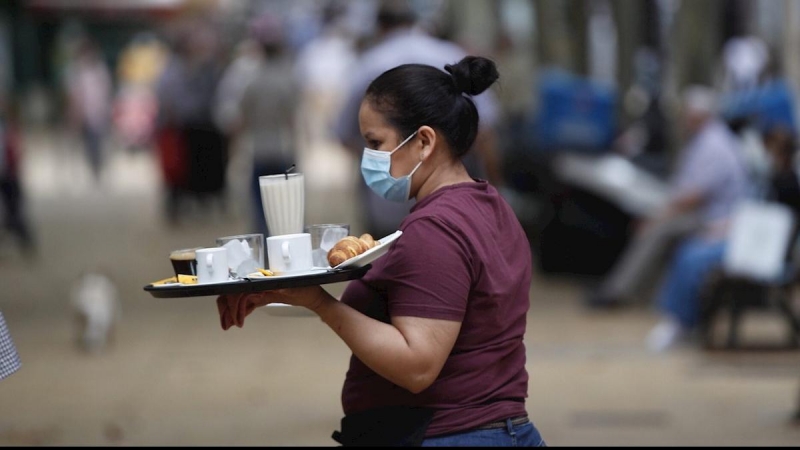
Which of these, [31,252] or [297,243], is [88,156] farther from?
[297,243]

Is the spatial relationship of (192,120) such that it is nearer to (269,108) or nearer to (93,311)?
(269,108)

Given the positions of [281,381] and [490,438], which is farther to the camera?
[281,381]

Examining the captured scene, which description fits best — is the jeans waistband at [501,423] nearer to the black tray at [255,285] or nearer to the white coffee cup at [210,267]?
the black tray at [255,285]

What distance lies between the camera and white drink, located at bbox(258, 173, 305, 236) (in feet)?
10.4

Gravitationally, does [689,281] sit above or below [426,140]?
below

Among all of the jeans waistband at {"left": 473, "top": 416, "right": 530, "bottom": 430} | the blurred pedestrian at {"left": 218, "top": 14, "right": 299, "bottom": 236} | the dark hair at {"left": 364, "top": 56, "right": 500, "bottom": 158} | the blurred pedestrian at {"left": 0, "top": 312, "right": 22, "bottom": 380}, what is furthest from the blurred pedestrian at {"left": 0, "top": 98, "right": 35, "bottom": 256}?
the jeans waistband at {"left": 473, "top": 416, "right": 530, "bottom": 430}

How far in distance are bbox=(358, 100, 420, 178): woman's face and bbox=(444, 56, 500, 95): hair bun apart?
0.19m

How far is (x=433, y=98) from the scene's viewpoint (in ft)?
10.7

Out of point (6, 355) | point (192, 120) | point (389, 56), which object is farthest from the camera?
point (192, 120)

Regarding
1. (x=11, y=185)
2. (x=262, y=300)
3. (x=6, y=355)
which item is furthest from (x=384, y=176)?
(x=11, y=185)

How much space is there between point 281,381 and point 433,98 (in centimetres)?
566

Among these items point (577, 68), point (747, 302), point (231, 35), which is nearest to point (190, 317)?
point (747, 302)

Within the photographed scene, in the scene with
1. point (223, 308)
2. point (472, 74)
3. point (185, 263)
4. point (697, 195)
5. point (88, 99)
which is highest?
point (472, 74)

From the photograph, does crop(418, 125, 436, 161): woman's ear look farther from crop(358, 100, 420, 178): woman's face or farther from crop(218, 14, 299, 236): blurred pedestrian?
crop(218, 14, 299, 236): blurred pedestrian
